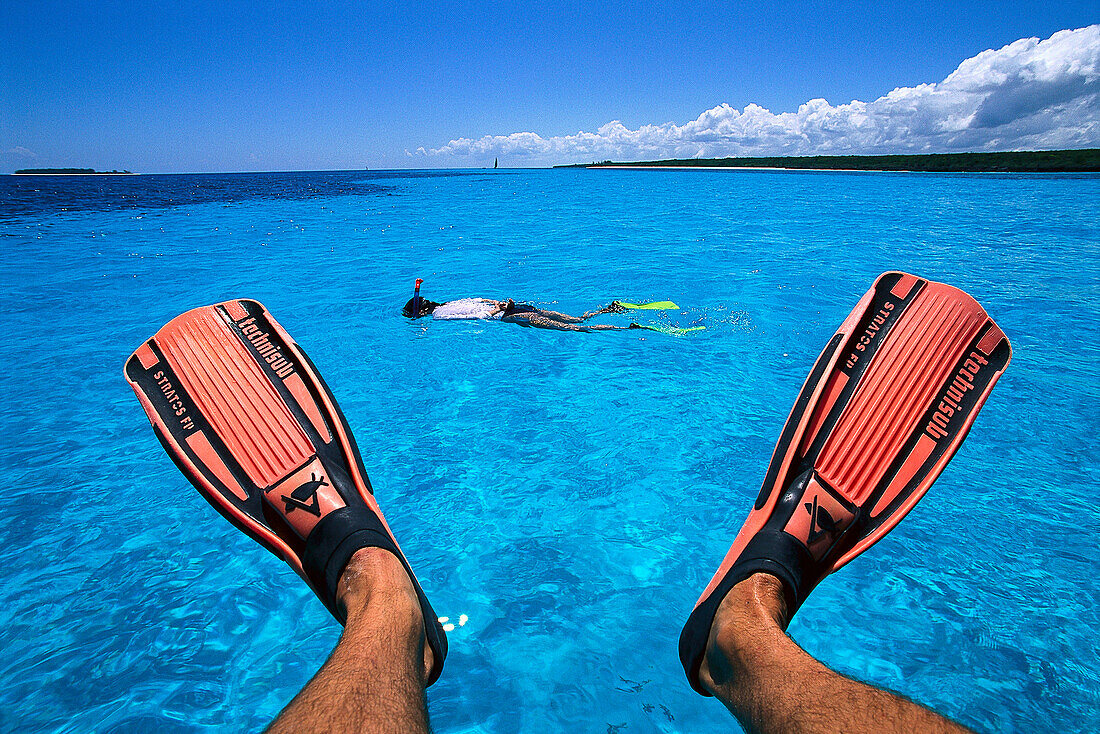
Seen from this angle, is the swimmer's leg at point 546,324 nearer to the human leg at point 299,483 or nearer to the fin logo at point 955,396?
the human leg at point 299,483

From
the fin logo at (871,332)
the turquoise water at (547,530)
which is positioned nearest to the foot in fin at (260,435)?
the turquoise water at (547,530)

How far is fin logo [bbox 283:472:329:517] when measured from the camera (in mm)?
2262

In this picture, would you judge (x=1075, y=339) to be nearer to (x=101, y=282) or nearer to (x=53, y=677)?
(x=53, y=677)

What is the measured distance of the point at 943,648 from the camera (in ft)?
7.66

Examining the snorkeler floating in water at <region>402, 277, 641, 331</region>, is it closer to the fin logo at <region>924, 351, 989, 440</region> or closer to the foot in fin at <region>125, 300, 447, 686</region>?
the foot in fin at <region>125, 300, 447, 686</region>

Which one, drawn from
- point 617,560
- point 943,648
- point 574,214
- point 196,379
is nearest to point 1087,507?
point 943,648

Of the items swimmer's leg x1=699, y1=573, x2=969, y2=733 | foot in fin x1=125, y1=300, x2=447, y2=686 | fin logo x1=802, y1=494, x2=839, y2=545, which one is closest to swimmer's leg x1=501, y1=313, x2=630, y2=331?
foot in fin x1=125, y1=300, x2=447, y2=686

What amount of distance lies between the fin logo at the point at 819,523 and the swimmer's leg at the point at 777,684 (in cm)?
38

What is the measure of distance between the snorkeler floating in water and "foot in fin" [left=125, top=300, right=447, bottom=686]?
11.7ft

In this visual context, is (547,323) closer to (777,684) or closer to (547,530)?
(547,530)

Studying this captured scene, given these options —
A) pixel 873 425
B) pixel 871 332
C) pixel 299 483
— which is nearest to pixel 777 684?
pixel 873 425

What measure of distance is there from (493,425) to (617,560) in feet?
5.59

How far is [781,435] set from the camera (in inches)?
106

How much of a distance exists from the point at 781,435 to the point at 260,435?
262 centimetres
